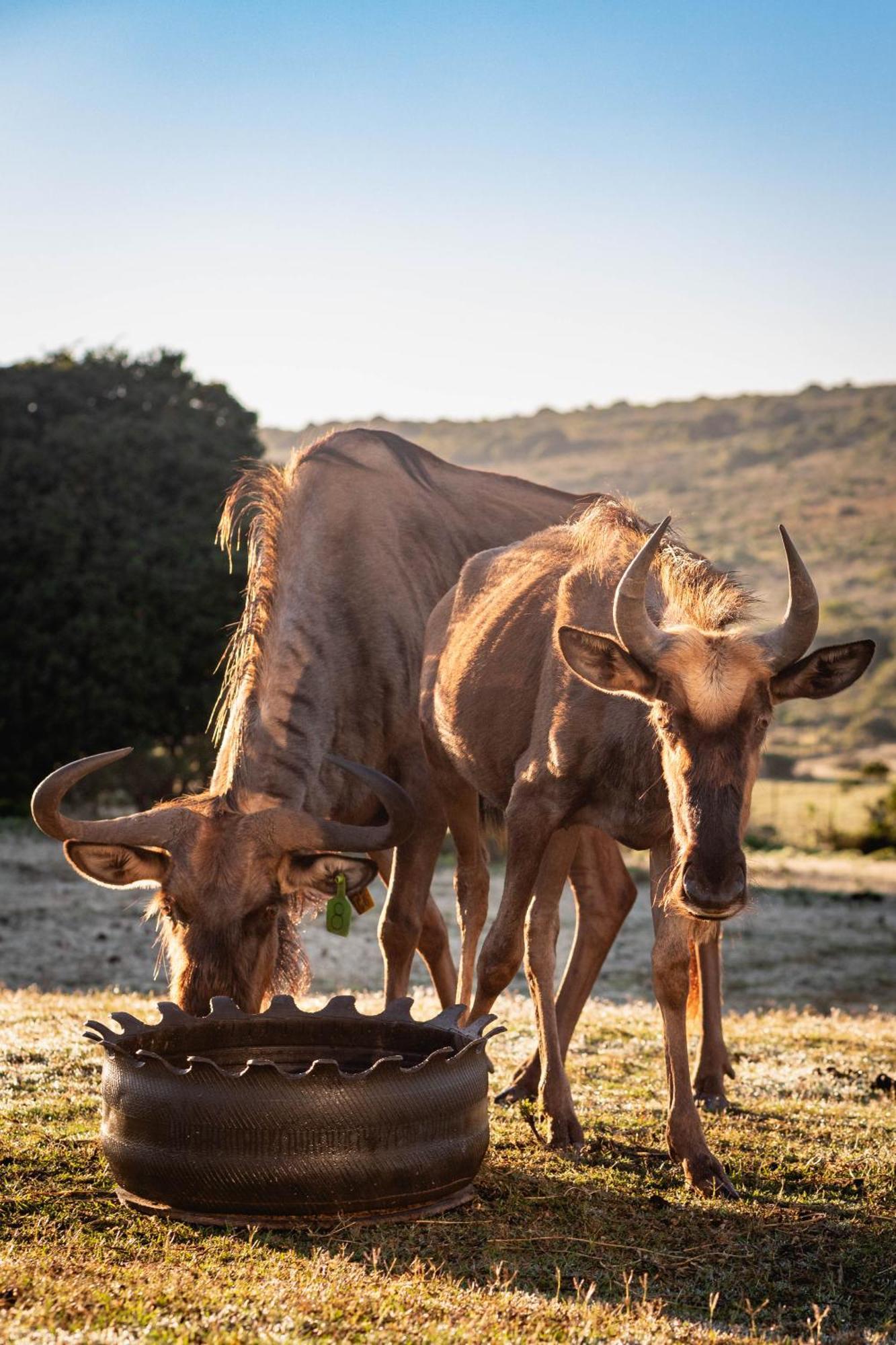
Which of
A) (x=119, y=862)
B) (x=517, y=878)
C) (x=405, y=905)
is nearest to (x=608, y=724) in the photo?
(x=517, y=878)

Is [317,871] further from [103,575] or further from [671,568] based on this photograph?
[103,575]

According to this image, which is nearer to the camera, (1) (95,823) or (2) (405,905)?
(1) (95,823)

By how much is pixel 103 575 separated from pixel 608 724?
16.1 meters

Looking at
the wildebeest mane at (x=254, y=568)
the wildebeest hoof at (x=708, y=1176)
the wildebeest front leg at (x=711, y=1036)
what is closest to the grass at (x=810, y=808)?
the wildebeest front leg at (x=711, y=1036)

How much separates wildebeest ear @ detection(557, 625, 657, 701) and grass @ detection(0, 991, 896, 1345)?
1956 mm

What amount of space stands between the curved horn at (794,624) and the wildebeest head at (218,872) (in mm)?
2186

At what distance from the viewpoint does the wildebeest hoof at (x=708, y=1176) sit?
5777mm

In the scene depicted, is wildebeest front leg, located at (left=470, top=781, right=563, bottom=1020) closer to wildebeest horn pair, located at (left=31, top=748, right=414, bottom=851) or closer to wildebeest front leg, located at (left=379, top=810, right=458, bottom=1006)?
wildebeest horn pair, located at (left=31, top=748, right=414, bottom=851)

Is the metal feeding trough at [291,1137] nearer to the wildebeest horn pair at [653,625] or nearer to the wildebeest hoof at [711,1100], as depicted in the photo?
the wildebeest horn pair at [653,625]

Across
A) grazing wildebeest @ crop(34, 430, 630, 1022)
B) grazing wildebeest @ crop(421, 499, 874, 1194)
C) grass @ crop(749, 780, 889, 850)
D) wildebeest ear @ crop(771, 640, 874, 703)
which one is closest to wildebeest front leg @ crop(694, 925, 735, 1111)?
grazing wildebeest @ crop(34, 430, 630, 1022)

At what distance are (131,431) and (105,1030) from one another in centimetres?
1763

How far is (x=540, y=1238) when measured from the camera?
511 cm

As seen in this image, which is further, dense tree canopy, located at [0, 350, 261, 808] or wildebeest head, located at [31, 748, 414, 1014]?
dense tree canopy, located at [0, 350, 261, 808]

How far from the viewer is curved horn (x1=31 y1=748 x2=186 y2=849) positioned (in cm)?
633
